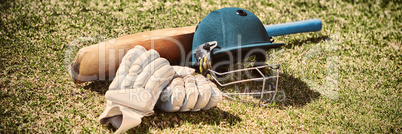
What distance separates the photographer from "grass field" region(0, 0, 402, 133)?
254 cm

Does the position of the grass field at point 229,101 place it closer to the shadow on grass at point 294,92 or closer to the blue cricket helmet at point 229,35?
the shadow on grass at point 294,92

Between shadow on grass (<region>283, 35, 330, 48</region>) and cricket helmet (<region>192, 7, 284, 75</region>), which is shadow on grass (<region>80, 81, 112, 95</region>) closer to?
cricket helmet (<region>192, 7, 284, 75</region>)

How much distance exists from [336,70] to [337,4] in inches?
69.7

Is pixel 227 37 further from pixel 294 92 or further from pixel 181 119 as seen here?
pixel 294 92

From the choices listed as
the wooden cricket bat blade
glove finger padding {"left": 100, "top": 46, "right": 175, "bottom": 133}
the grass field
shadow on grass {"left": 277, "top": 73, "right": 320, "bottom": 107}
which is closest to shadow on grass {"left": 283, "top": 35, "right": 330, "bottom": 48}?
the grass field

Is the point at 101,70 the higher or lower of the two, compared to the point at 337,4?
lower

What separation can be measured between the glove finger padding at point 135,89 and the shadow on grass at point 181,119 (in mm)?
123

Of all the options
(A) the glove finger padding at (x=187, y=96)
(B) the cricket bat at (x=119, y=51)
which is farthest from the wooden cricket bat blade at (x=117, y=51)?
(A) the glove finger padding at (x=187, y=96)

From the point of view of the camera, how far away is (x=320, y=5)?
4660mm

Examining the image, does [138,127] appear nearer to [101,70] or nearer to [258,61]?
[101,70]

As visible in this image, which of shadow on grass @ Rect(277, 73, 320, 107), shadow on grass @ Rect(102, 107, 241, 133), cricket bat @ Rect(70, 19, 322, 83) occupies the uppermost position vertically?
cricket bat @ Rect(70, 19, 322, 83)

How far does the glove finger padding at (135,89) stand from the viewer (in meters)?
2.26

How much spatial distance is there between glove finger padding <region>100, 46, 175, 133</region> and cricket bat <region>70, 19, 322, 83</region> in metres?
0.26

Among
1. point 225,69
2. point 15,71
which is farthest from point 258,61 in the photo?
point 15,71
